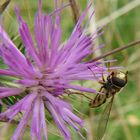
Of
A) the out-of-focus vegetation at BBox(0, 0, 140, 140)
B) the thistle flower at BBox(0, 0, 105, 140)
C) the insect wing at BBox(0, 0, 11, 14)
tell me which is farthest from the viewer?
the out-of-focus vegetation at BBox(0, 0, 140, 140)

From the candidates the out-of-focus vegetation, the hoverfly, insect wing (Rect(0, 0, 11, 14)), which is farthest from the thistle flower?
the out-of-focus vegetation

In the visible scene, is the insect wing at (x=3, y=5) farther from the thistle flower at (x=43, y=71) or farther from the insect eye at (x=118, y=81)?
the insect eye at (x=118, y=81)

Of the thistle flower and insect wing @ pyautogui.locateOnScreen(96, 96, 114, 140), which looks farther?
insect wing @ pyautogui.locateOnScreen(96, 96, 114, 140)

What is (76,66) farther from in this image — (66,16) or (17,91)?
(66,16)

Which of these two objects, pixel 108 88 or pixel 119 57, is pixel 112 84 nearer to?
pixel 108 88

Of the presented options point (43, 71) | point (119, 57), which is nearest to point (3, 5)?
point (43, 71)

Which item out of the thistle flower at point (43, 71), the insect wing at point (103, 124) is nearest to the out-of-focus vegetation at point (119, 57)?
the insect wing at point (103, 124)

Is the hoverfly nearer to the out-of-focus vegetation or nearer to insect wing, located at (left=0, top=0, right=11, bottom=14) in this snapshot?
insect wing, located at (left=0, top=0, right=11, bottom=14)

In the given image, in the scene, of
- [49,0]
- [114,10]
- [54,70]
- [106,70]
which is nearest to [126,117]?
[114,10]
